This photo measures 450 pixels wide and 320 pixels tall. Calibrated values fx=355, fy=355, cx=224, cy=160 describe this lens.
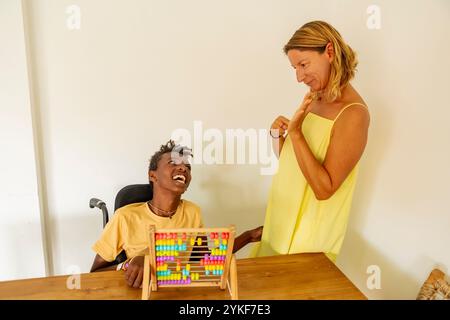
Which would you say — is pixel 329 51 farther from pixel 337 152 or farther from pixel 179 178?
pixel 179 178

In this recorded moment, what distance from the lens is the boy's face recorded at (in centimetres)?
132

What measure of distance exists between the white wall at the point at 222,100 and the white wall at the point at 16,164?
80 millimetres

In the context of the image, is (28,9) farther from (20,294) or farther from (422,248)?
(422,248)

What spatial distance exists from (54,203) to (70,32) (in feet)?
2.61

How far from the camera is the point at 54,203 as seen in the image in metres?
1.70

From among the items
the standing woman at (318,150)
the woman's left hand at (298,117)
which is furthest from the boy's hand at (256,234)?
the woman's left hand at (298,117)

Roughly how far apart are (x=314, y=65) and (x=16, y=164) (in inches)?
52.1

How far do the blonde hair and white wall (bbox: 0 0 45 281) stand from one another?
1139 millimetres

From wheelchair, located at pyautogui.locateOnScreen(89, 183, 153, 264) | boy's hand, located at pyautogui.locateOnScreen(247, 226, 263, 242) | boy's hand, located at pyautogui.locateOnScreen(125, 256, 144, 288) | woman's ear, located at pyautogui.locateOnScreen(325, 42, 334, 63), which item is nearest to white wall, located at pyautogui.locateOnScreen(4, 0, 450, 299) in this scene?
wheelchair, located at pyautogui.locateOnScreen(89, 183, 153, 264)

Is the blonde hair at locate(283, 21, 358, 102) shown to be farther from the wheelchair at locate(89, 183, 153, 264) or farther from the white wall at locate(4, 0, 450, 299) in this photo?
the wheelchair at locate(89, 183, 153, 264)

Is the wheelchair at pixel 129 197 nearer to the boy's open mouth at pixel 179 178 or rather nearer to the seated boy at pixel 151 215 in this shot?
the seated boy at pixel 151 215

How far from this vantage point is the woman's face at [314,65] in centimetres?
121

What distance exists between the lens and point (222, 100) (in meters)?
1.75
